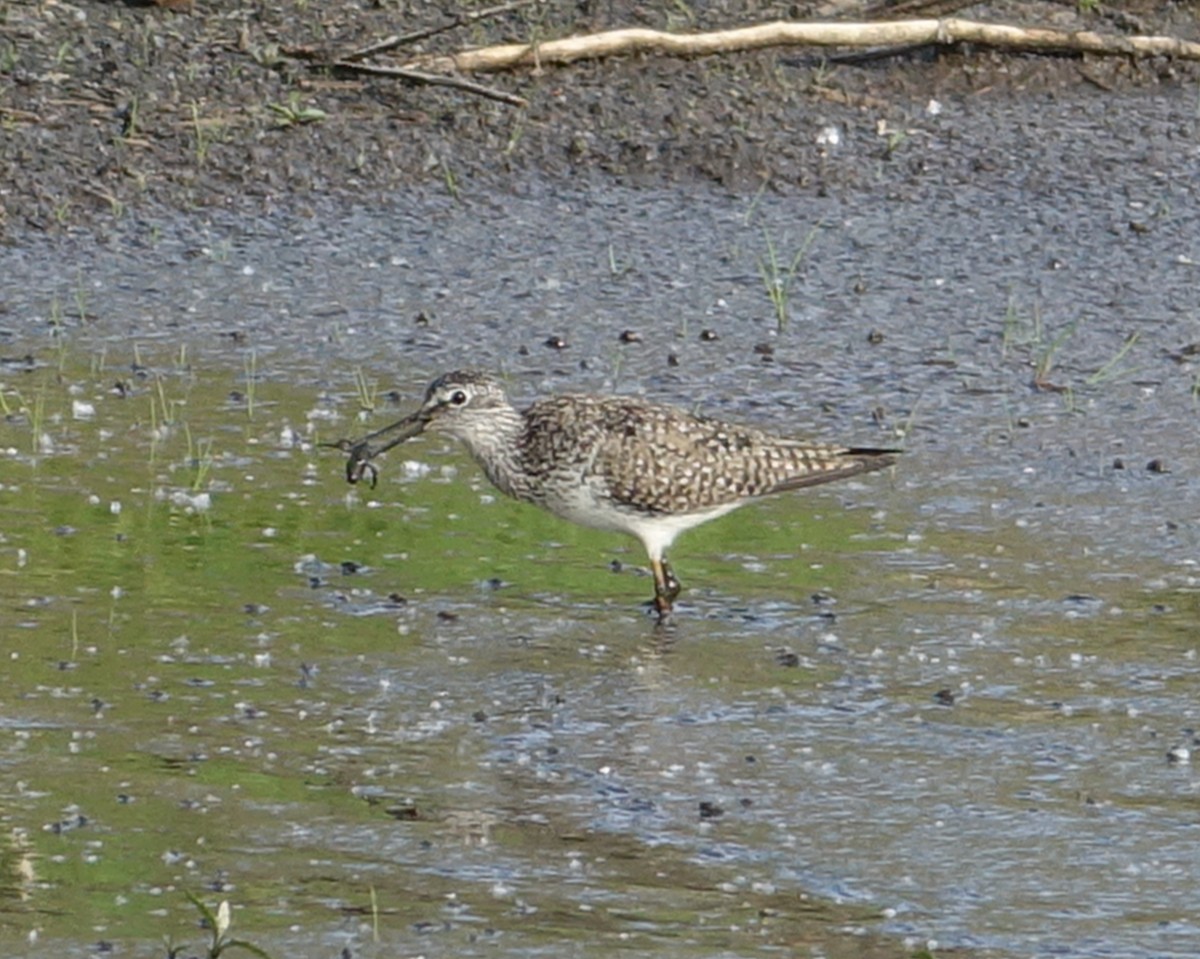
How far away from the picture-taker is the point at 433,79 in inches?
519

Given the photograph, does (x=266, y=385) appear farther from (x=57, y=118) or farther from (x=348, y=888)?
(x=348, y=888)

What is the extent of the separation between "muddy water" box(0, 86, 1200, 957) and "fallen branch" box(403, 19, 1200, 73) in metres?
0.45

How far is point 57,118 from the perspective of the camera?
1284 cm

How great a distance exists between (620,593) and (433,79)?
4.94 metres

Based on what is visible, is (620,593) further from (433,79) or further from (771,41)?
(771,41)

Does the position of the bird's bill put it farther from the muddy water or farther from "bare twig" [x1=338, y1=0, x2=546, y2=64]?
"bare twig" [x1=338, y1=0, x2=546, y2=64]

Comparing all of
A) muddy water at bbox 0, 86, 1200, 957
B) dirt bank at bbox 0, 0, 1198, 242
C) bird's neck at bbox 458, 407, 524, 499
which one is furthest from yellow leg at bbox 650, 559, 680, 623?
dirt bank at bbox 0, 0, 1198, 242

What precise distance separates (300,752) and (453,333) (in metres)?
4.44

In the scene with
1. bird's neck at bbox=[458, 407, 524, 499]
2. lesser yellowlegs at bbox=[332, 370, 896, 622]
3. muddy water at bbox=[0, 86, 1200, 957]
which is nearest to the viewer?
muddy water at bbox=[0, 86, 1200, 957]

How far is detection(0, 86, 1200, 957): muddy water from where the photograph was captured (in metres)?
6.30

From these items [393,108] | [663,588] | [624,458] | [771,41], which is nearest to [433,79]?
[393,108]

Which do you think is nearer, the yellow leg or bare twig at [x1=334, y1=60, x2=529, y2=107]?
the yellow leg

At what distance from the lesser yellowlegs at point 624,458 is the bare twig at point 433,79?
432cm

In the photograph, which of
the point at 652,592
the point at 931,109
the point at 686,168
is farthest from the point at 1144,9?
the point at 652,592
